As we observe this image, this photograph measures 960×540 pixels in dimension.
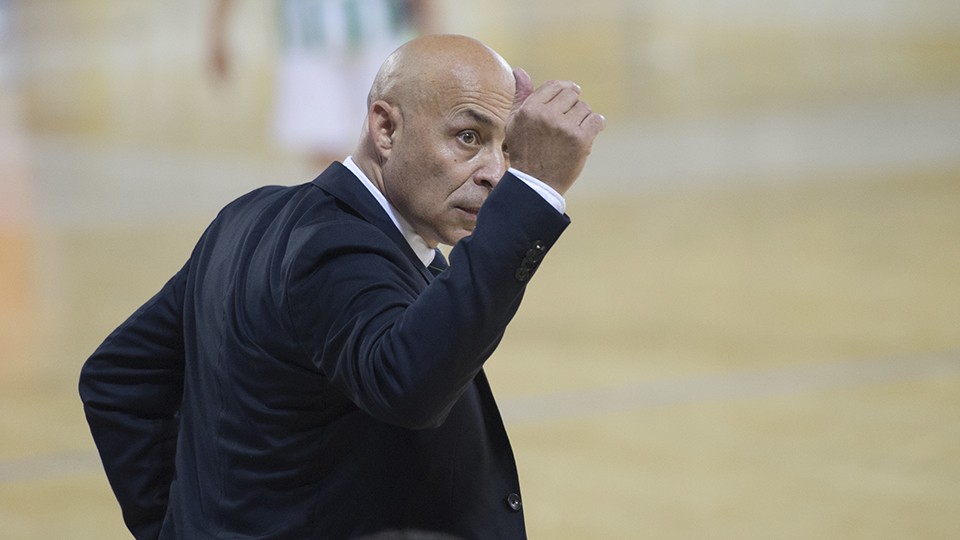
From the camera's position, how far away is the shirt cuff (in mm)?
1609

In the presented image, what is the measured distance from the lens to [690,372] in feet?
17.3

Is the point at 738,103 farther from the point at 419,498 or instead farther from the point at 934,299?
the point at 419,498

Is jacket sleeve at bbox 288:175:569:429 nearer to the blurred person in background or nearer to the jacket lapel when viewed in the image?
the jacket lapel

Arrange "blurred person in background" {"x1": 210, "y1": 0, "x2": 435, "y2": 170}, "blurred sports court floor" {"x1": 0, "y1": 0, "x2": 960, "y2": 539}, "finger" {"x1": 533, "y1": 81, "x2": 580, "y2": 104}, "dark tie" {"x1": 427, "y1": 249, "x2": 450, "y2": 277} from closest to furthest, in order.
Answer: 1. "finger" {"x1": 533, "y1": 81, "x2": 580, "y2": 104}
2. "dark tie" {"x1": 427, "y1": 249, "x2": 450, "y2": 277}
3. "blurred sports court floor" {"x1": 0, "y1": 0, "x2": 960, "y2": 539}
4. "blurred person in background" {"x1": 210, "y1": 0, "x2": 435, "y2": 170}

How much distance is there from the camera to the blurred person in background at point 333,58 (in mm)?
6199

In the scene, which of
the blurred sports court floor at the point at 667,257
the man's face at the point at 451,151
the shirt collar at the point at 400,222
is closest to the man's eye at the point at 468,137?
the man's face at the point at 451,151

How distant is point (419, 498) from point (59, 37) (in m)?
13.3

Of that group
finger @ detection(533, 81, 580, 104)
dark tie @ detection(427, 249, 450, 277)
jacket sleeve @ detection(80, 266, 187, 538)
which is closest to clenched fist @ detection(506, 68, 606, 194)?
finger @ detection(533, 81, 580, 104)

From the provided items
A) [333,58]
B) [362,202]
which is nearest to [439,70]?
[362,202]

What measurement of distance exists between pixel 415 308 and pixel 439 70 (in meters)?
0.41

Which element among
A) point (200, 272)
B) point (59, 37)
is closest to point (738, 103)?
point (59, 37)

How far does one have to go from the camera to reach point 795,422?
4.64 meters

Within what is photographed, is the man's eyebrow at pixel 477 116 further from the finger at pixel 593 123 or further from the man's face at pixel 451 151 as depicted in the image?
the finger at pixel 593 123

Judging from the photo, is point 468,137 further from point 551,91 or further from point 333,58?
point 333,58
